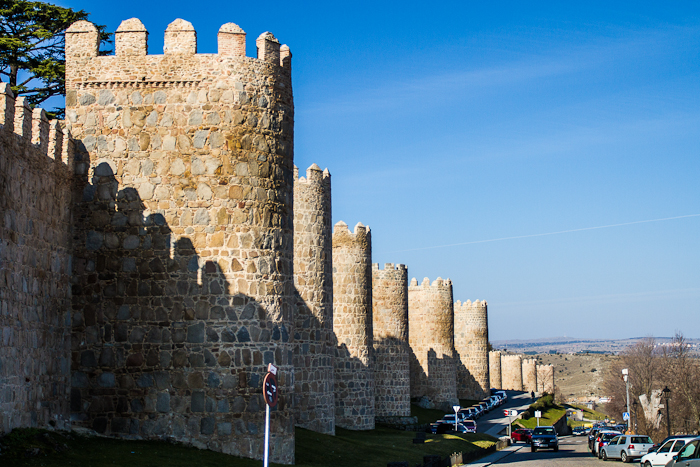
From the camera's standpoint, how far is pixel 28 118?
1396cm

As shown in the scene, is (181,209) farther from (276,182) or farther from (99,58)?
(99,58)

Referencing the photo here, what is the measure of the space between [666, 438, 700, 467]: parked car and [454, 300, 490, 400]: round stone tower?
4541 cm

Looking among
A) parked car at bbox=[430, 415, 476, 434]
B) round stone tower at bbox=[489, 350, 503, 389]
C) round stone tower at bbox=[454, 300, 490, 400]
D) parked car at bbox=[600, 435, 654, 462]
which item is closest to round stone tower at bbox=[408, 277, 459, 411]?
round stone tower at bbox=[454, 300, 490, 400]

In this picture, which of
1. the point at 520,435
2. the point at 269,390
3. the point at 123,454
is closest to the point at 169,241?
the point at 123,454

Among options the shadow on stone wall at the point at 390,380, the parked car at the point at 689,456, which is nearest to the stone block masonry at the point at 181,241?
the parked car at the point at 689,456

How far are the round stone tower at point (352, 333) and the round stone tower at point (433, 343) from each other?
19156 millimetres

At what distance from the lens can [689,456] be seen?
15516mm

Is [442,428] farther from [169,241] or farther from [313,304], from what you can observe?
[169,241]

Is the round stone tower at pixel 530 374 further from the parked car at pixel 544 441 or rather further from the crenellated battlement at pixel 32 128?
the crenellated battlement at pixel 32 128

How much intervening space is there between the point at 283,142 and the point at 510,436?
28446 mm

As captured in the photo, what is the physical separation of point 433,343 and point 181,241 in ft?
121

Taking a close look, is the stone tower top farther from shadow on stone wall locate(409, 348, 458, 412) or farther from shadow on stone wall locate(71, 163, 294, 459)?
shadow on stone wall locate(409, 348, 458, 412)

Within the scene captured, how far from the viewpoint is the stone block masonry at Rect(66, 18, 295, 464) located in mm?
15508

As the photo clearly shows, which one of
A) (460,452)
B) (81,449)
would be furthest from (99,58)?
(460,452)
